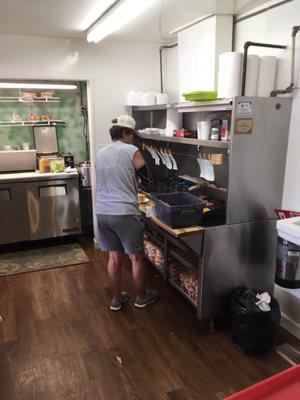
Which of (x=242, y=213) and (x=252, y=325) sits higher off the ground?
(x=242, y=213)

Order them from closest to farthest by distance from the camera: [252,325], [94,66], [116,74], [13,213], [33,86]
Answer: [252,325]
[94,66]
[116,74]
[13,213]
[33,86]

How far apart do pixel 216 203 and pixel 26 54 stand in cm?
245

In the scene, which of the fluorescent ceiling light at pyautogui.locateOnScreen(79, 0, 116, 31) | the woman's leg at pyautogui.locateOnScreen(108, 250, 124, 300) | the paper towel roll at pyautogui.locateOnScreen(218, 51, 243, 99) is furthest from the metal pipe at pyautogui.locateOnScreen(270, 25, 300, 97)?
the woman's leg at pyautogui.locateOnScreen(108, 250, 124, 300)

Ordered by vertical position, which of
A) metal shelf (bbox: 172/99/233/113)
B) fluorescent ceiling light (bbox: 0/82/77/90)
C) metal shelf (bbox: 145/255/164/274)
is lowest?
metal shelf (bbox: 145/255/164/274)

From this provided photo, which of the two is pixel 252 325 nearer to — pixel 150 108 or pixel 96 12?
pixel 150 108

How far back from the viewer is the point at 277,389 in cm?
83

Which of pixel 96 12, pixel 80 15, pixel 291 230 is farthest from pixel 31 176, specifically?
pixel 291 230

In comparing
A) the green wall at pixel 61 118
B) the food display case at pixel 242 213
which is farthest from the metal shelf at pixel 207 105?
the green wall at pixel 61 118

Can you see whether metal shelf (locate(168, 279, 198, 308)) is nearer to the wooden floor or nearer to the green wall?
the wooden floor

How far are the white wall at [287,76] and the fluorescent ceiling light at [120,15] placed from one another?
837 millimetres

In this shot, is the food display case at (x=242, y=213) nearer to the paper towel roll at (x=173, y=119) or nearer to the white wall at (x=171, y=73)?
the paper towel roll at (x=173, y=119)

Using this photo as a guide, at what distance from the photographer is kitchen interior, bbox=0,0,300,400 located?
2.14 metres

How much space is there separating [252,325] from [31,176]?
9.70ft

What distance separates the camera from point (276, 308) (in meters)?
2.25
